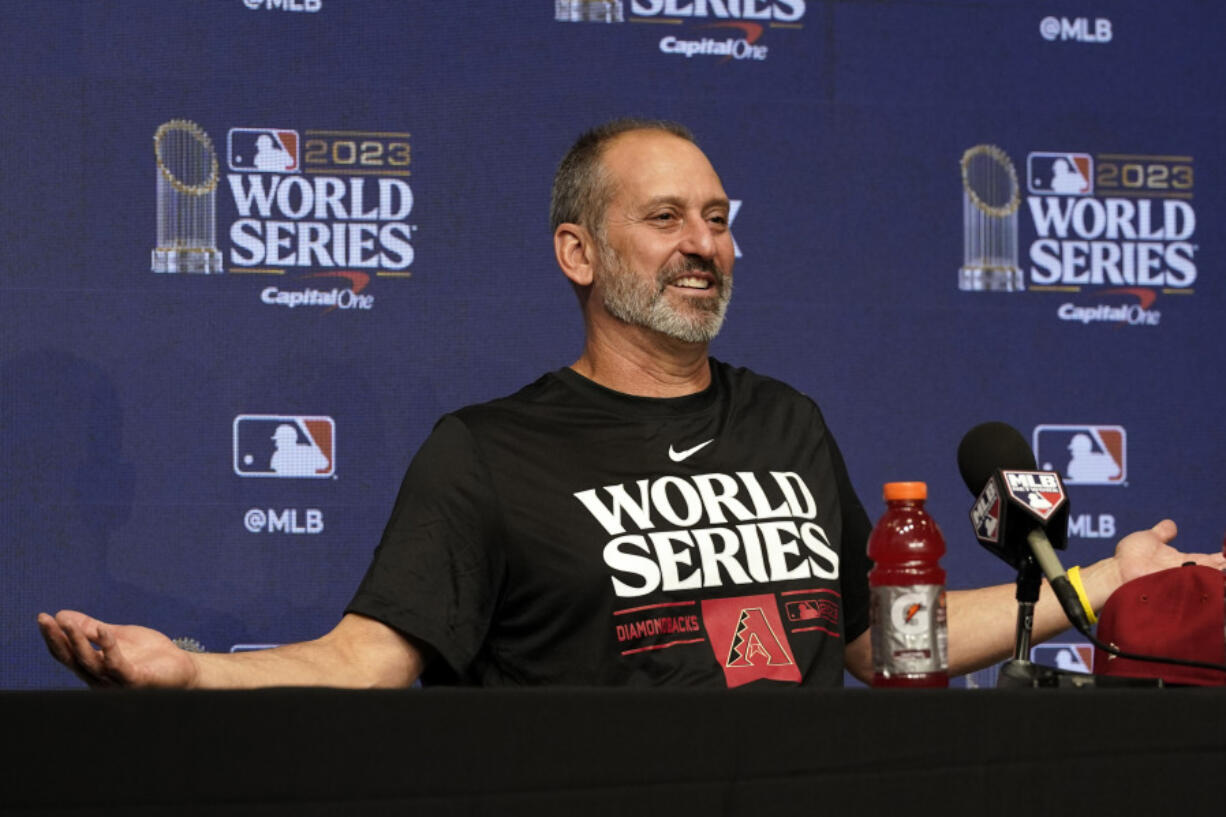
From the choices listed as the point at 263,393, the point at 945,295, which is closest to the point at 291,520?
the point at 263,393

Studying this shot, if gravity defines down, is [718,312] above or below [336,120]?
below

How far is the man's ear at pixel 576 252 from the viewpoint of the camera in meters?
1.82

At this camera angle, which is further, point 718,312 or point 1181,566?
point 718,312

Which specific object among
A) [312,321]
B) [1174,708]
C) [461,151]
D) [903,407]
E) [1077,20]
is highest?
[1077,20]

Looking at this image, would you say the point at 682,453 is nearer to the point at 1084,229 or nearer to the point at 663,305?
the point at 663,305

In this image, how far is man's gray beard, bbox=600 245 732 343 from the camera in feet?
5.57

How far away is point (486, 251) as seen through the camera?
262 cm

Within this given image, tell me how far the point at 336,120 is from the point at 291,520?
0.77 metres

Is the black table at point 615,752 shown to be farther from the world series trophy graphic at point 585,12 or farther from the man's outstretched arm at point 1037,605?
the world series trophy graphic at point 585,12

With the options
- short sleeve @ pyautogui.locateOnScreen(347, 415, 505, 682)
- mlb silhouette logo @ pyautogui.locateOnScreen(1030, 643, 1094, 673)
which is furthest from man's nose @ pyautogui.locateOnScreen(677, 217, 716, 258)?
mlb silhouette logo @ pyautogui.locateOnScreen(1030, 643, 1094, 673)

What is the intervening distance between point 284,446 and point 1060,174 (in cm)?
166

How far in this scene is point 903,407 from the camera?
8.87ft

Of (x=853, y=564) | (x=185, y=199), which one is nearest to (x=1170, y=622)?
(x=853, y=564)

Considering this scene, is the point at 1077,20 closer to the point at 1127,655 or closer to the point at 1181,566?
the point at 1181,566
